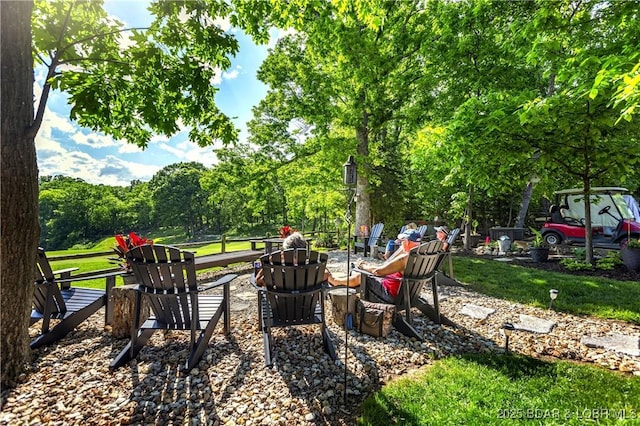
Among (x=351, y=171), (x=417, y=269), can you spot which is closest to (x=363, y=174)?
(x=417, y=269)

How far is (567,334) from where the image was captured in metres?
3.36

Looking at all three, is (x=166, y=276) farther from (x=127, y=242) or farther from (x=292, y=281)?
(x=127, y=242)

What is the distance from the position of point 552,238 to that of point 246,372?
38.9 ft

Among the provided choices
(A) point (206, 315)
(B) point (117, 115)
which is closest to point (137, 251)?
(A) point (206, 315)

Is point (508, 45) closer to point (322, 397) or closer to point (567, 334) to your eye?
point (567, 334)

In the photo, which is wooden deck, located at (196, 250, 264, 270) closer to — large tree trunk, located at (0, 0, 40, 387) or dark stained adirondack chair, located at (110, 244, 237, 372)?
dark stained adirondack chair, located at (110, 244, 237, 372)

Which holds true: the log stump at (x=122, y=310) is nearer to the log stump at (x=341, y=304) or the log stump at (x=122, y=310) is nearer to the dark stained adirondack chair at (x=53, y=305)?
the dark stained adirondack chair at (x=53, y=305)

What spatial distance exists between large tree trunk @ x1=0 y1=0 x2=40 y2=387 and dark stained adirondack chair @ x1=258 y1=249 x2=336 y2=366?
1.91m

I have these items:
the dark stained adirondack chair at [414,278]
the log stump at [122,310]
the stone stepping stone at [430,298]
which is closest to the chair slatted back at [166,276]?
the log stump at [122,310]

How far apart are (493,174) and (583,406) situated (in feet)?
19.5

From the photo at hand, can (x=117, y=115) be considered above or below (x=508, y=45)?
below

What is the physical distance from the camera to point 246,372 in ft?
8.48

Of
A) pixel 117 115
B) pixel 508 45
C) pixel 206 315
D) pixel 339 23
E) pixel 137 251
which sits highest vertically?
pixel 339 23

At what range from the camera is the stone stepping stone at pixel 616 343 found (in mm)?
2952
